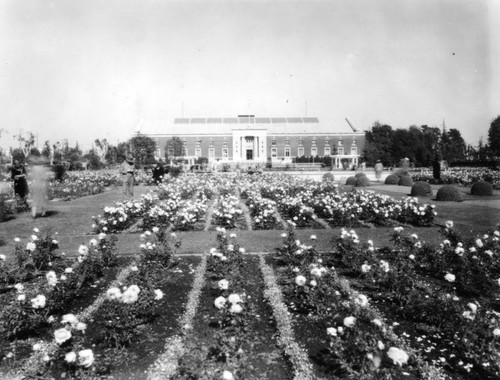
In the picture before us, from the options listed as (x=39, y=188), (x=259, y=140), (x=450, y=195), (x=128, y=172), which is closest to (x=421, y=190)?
(x=450, y=195)

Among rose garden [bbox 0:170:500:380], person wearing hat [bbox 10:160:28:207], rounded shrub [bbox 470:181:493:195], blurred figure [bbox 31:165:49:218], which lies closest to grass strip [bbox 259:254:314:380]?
rose garden [bbox 0:170:500:380]

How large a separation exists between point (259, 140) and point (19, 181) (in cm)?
5769

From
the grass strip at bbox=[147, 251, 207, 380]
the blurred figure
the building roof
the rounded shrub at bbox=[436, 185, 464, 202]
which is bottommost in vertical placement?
the grass strip at bbox=[147, 251, 207, 380]

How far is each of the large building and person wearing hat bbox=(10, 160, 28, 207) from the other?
53.7 m

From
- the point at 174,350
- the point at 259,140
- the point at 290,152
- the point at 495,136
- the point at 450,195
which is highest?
the point at 259,140

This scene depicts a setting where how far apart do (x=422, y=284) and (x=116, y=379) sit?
398cm

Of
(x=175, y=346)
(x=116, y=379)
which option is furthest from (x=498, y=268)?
(x=116, y=379)

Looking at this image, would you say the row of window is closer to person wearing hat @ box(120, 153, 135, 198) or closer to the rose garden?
person wearing hat @ box(120, 153, 135, 198)

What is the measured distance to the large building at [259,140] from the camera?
69875 millimetres

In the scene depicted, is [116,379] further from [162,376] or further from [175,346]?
[175,346]

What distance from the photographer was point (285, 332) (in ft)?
13.8

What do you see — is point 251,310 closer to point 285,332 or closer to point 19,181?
point 285,332

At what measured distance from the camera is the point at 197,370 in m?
2.96

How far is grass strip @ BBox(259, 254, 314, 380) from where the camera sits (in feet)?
11.4
